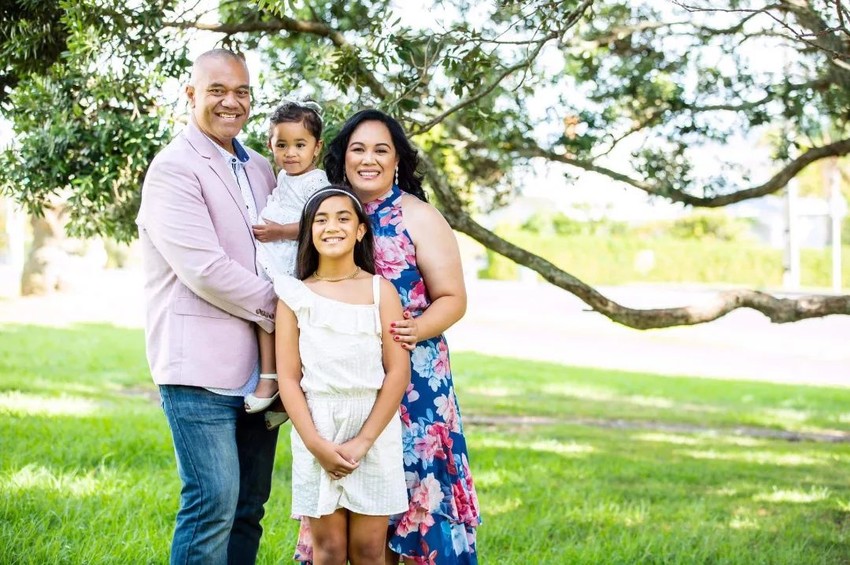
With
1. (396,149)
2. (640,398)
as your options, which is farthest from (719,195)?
(640,398)

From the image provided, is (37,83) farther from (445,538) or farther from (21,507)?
(445,538)

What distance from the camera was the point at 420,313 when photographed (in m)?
3.50

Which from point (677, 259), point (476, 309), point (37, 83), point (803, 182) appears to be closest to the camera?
point (37, 83)

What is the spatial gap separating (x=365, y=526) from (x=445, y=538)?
0.34 m

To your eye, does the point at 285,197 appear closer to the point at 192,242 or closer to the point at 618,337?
the point at 192,242

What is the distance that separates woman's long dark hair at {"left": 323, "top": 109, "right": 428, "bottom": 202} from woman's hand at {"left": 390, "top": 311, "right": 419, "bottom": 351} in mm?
568

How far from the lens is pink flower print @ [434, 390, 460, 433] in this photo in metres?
3.54

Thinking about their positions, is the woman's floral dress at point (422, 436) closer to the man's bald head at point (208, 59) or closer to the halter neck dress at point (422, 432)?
the halter neck dress at point (422, 432)

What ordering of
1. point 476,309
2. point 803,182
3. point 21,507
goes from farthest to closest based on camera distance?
1. point 803,182
2. point 476,309
3. point 21,507

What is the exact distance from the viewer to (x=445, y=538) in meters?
3.50

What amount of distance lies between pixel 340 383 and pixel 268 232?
0.58 meters

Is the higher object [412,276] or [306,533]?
[412,276]

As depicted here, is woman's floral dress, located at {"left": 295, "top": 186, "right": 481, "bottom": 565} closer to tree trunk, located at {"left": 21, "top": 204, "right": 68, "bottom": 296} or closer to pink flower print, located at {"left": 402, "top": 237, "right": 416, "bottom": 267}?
pink flower print, located at {"left": 402, "top": 237, "right": 416, "bottom": 267}

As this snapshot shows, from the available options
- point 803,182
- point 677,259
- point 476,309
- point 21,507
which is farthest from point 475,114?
point 803,182
